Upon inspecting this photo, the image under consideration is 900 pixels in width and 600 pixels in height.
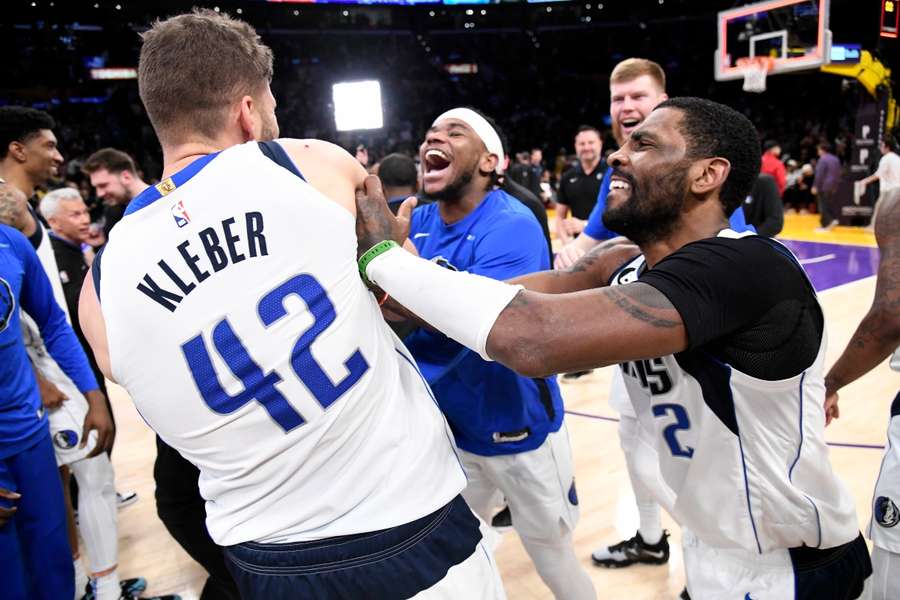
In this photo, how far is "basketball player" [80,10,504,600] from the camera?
1409 mm

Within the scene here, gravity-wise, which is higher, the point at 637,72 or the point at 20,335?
the point at 637,72

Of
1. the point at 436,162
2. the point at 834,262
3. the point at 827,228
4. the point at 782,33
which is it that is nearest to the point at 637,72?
the point at 436,162

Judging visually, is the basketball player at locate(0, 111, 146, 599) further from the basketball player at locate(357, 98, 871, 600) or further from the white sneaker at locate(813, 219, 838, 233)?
the white sneaker at locate(813, 219, 838, 233)

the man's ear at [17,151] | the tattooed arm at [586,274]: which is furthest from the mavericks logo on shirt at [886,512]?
the man's ear at [17,151]

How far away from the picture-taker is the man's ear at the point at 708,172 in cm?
181

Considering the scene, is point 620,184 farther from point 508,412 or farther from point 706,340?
point 508,412

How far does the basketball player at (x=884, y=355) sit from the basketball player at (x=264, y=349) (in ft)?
3.91

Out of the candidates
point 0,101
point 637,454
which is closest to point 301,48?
point 0,101

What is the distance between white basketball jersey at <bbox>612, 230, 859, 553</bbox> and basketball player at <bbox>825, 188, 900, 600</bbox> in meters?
0.20

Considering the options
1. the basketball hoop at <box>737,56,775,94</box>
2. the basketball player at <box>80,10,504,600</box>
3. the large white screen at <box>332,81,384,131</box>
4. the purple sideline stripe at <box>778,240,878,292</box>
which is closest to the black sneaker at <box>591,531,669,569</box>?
the basketball player at <box>80,10,504,600</box>

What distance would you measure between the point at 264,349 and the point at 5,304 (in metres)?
1.70

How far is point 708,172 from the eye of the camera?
181 centimetres

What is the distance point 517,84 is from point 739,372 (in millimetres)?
30164

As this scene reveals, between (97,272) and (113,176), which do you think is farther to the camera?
(113,176)
